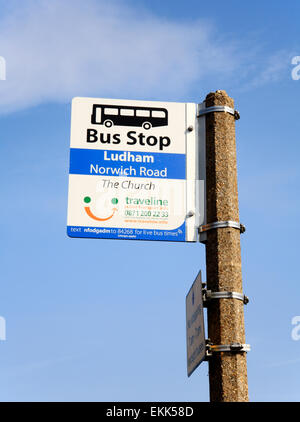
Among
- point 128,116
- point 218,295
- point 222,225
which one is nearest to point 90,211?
point 128,116

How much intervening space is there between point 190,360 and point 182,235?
175 cm

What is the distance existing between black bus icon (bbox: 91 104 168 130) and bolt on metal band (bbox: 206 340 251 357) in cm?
335

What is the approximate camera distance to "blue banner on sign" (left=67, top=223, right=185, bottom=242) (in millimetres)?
9961

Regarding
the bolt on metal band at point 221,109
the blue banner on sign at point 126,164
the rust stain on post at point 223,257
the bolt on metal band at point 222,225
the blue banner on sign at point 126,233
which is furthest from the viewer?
the bolt on metal band at point 221,109

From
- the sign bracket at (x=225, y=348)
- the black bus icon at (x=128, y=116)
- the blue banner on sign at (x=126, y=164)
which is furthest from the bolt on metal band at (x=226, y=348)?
the black bus icon at (x=128, y=116)

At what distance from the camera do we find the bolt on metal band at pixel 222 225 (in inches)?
386

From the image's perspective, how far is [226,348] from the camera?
9.12 meters

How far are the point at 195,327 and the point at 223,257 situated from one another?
1.02 meters

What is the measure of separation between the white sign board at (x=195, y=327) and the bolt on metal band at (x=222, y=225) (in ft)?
2.43

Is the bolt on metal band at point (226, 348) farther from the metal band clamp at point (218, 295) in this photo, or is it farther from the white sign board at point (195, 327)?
the metal band clamp at point (218, 295)

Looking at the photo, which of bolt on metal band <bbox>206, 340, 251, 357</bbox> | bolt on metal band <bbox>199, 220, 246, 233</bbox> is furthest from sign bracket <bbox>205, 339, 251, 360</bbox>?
bolt on metal band <bbox>199, 220, 246, 233</bbox>

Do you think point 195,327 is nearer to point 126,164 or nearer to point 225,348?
→ point 225,348

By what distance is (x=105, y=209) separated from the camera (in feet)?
33.0
